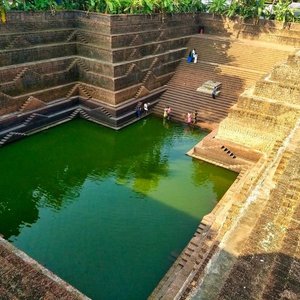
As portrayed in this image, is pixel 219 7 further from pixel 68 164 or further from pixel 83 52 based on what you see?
pixel 68 164

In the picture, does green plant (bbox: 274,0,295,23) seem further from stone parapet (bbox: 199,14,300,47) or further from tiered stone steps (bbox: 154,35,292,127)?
tiered stone steps (bbox: 154,35,292,127)

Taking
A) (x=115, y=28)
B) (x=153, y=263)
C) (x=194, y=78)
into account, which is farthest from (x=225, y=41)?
(x=153, y=263)

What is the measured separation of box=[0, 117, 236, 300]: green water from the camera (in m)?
9.52

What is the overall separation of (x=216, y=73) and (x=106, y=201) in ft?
44.7

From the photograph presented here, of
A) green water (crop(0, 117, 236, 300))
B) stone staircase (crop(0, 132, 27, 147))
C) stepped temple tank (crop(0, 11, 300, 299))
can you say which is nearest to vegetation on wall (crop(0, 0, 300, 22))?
stepped temple tank (crop(0, 11, 300, 299))

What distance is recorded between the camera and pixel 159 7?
21.6 metres

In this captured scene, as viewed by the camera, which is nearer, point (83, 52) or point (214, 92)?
point (83, 52)

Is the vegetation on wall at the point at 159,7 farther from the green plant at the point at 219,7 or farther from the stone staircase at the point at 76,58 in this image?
the stone staircase at the point at 76,58

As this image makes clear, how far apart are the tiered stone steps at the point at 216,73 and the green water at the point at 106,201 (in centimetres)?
242

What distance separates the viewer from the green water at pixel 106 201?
9523mm

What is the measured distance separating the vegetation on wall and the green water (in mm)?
6848

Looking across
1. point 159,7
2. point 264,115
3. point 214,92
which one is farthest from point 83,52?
point 264,115

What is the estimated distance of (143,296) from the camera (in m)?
8.69

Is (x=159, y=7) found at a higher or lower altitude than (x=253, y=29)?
higher
